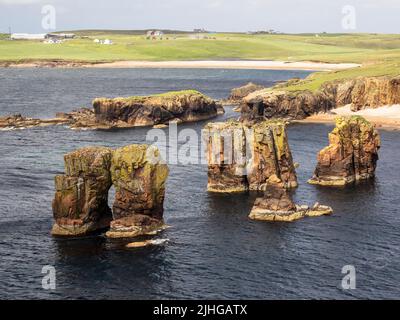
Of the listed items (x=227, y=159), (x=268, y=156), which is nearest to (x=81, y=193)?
(x=227, y=159)

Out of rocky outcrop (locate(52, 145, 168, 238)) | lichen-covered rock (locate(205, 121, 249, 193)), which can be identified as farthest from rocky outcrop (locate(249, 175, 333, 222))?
rocky outcrop (locate(52, 145, 168, 238))

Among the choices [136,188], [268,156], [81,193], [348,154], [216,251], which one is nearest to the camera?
[216,251]

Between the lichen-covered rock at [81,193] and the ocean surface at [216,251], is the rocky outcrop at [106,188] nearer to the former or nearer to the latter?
the lichen-covered rock at [81,193]

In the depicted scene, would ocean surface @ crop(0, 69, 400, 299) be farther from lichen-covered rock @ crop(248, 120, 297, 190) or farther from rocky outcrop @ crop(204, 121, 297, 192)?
lichen-covered rock @ crop(248, 120, 297, 190)

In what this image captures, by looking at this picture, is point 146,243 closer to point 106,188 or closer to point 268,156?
point 106,188

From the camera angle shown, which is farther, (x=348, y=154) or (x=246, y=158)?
(x=348, y=154)
